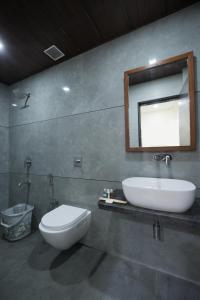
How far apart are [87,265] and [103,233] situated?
0.34 m

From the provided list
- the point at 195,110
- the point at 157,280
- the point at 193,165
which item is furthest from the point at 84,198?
the point at 195,110

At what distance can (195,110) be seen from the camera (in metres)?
1.22

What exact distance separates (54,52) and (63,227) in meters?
2.04

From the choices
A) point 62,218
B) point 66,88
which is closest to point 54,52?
point 66,88

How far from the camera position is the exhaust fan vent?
1716mm

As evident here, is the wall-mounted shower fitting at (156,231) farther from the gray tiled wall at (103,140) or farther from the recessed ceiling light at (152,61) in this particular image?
the recessed ceiling light at (152,61)

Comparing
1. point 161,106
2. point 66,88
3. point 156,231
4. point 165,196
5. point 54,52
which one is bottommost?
point 156,231

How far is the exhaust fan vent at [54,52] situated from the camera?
1.72 meters

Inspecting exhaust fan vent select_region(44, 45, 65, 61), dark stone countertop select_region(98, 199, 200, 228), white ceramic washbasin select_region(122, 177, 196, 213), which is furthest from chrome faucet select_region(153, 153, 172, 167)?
exhaust fan vent select_region(44, 45, 65, 61)

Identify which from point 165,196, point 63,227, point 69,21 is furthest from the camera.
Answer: point 69,21

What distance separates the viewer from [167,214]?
1.00 metres

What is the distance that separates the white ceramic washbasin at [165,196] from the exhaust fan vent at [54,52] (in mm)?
1816

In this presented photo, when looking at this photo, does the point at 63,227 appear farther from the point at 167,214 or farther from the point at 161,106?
the point at 161,106

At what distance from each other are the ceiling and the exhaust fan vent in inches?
1.9
